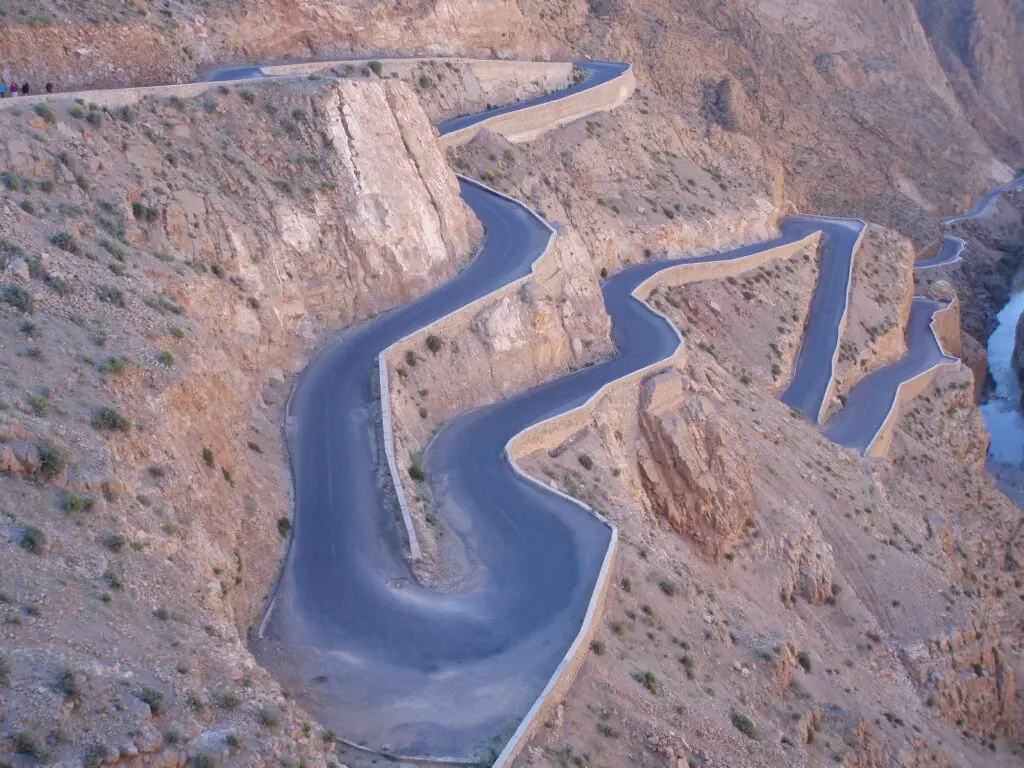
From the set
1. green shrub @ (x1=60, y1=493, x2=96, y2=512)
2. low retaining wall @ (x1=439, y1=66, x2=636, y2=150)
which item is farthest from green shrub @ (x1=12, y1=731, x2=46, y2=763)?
low retaining wall @ (x1=439, y1=66, x2=636, y2=150)

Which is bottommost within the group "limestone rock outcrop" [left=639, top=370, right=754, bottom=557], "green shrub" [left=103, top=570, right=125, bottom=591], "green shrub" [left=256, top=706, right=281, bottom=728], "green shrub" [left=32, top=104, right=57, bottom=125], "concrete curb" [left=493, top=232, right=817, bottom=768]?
"limestone rock outcrop" [left=639, top=370, right=754, bottom=557]

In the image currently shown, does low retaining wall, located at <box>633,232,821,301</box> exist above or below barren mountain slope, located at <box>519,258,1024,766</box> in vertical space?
above

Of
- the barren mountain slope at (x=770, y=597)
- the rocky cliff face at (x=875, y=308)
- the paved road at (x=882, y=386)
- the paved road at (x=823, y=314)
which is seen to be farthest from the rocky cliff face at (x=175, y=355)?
the rocky cliff face at (x=875, y=308)

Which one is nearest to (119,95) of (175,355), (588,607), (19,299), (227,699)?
(175,355)

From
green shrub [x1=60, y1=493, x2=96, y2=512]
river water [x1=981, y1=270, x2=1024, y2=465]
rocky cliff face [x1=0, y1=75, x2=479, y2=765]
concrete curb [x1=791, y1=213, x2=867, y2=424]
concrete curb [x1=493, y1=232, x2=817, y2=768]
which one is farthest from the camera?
river water [x1=981, y1=270, x2=1024, y2=465]

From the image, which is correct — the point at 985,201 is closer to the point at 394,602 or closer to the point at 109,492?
the point at 394,602

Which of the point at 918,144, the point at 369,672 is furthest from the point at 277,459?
the point at 918,144

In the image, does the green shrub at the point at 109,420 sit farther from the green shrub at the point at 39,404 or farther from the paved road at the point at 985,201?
the paved road at the point at 985,201

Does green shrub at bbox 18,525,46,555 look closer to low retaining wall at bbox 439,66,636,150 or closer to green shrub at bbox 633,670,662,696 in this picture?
green shrub at bbox 633,670,662,696
